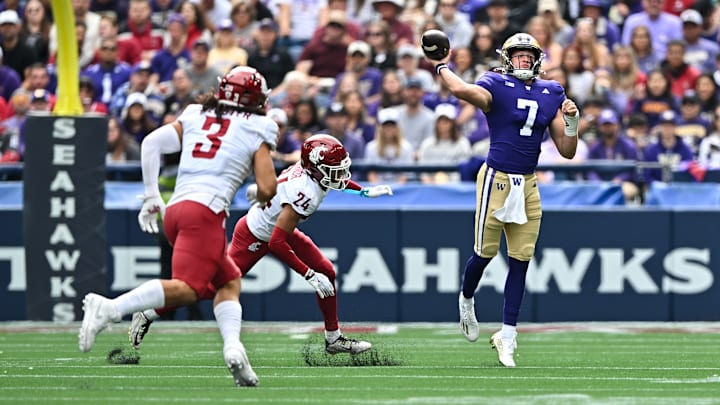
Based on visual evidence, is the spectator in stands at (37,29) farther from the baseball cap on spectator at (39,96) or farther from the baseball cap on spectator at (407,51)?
the baseball cap on spectator at (407,51)

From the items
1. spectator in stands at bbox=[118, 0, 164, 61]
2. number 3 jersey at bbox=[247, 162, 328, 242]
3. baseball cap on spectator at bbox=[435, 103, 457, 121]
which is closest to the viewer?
number 3 jersey at bbox=[247, 162, 328, 242]

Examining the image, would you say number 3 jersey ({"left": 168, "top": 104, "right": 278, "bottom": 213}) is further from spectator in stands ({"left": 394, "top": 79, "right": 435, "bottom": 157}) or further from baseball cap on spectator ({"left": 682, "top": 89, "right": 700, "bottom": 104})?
baseball cap on spectator ({"left": 682, "top": 89, "right": 700, "bottom": 104})

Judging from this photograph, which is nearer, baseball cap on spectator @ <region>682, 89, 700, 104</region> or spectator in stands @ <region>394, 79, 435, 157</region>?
baseball cap on spectator @ <region>682, 89, 700, 104</region>

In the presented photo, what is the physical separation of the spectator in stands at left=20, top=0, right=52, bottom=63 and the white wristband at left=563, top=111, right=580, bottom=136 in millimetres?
10130

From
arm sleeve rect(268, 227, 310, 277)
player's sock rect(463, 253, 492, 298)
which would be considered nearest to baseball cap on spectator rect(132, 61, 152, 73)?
arm sleeve rect(268, 227, 310, 277)

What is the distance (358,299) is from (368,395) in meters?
5.84

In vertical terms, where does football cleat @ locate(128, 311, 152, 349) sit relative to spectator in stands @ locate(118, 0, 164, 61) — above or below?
below

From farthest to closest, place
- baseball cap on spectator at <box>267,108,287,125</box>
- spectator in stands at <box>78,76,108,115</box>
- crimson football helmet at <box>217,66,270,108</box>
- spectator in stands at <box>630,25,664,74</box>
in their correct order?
spectator in stands at <box>630,25,664,74</box>
spectator in stands at <box>78,76,108,115</box>
baseball cap on spectator at <box>267,108,287,125</box>
crimson football helmet at <box>217,66,270,108</box>

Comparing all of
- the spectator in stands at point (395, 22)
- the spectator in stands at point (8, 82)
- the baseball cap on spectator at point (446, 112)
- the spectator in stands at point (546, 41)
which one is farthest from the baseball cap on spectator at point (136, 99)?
the spectator in stands at point (546, 41)

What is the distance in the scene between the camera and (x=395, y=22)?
1719 cm

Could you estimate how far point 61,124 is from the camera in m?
12.9

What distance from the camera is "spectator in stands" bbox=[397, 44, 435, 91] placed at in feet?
52.6

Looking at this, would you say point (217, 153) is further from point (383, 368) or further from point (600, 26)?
point (600, 26)

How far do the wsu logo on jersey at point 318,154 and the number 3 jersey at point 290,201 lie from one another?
6.0 inches
